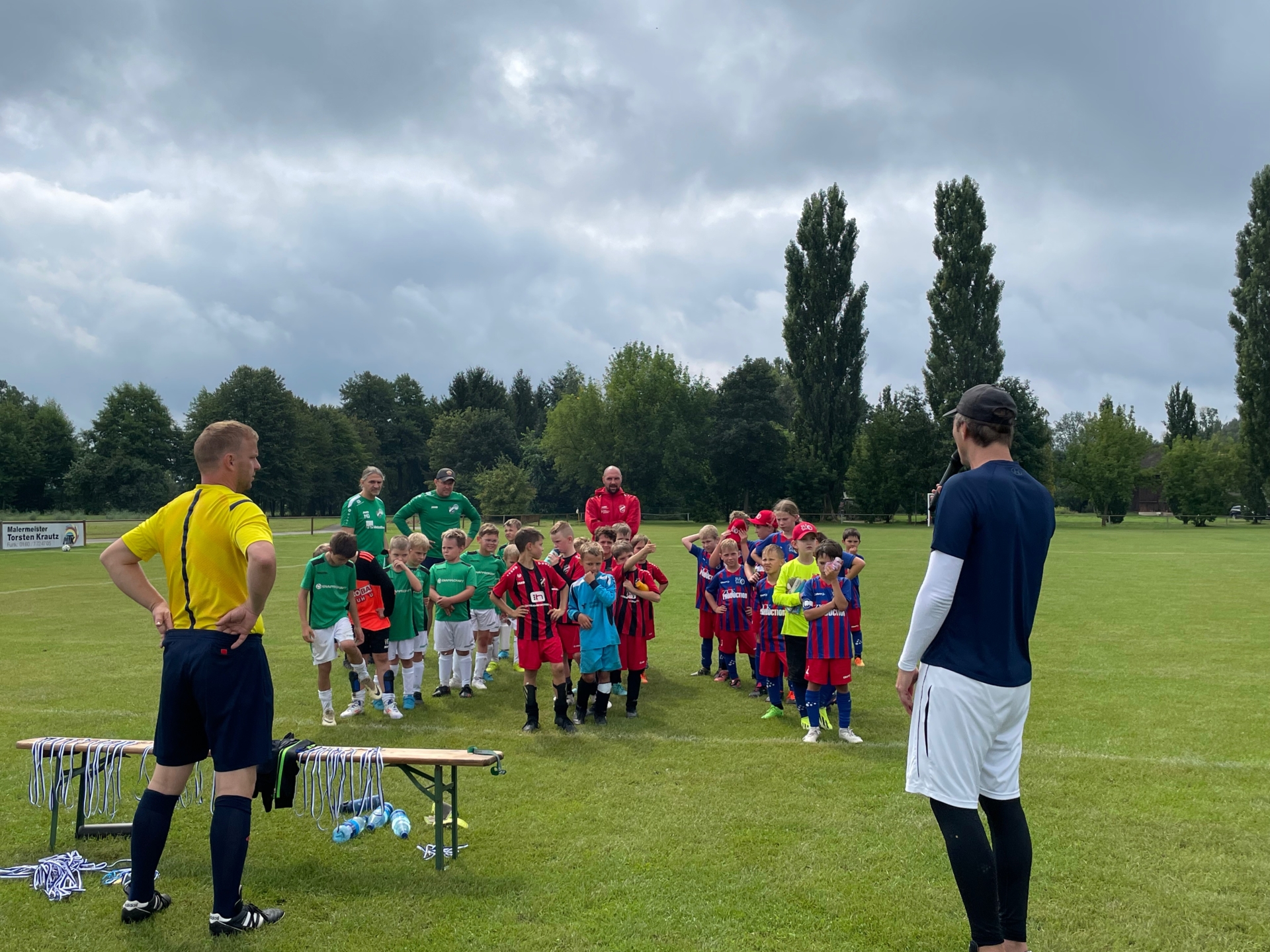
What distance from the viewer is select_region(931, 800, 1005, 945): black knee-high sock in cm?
309

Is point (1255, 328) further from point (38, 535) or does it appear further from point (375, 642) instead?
point (38, 535)

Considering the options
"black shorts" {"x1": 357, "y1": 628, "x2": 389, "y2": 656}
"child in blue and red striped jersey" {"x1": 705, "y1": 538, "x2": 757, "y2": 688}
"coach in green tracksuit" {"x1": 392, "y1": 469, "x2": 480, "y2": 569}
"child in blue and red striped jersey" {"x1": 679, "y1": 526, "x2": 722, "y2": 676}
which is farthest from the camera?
"coach in green tracksuit" {"x1": 392, "y1": 469, "x2": 480, "y2": 569}

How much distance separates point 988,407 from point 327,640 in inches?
250

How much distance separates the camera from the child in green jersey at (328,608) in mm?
7613

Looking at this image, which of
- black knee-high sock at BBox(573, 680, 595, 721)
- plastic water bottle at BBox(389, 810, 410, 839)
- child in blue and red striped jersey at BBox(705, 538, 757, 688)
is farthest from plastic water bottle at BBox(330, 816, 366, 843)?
child in blue and red striped jersey at BBox(705, 538, 757, 688)

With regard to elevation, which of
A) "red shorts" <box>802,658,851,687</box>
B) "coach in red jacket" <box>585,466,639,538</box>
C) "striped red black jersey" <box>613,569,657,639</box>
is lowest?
"red shorts" <box>802,658,851,687</box>

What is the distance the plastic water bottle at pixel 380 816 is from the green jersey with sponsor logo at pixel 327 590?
283 centimetres

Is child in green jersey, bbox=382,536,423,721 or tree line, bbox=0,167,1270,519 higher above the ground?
tree line, bbox=0,167,1270,519

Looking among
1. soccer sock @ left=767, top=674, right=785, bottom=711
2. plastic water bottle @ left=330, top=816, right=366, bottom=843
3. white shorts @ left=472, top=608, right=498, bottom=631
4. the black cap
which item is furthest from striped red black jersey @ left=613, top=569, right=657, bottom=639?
the black cap

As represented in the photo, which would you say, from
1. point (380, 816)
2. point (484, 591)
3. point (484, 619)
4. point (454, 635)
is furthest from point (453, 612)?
point (380, 816)

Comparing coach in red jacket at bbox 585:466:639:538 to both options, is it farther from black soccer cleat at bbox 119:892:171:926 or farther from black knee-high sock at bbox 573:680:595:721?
black soccer cleat at bbox 119:892:171:926

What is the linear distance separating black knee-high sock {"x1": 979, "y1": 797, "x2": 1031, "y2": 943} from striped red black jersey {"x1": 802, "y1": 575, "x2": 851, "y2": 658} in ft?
11.6

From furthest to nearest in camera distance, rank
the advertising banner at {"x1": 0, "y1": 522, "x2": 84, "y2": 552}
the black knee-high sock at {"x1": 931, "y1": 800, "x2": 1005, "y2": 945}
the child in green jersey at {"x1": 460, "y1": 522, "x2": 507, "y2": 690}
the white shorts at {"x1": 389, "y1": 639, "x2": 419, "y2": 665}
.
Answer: the advertising banner at {"x1": 0, "y1": 522, "x2": 84, "y2": 552}
the child in green jersey at {"x1": 460, "y1": 522, "x2": 507, "y2": 690}
the white shorts at {"x1": 389, "y1": 639, "x2": 419, "y2": 665}
the black knee-high sock at {"x1": 931, "y1": 800, "x2": 1005, "y2": 945}

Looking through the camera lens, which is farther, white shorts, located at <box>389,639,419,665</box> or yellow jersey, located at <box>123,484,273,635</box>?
white shorts, located at <box>389,639,419,665</box>
